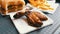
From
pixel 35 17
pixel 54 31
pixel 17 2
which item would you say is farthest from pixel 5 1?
pixel 54 31

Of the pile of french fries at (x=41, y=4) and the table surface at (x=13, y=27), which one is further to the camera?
the pile of french fries at (x=41, y=4)

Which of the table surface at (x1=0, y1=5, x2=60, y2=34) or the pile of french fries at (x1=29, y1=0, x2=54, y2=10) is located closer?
the table surface at (x1=0, y1=5, x2=60, y2=34)

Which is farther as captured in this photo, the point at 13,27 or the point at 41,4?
the point at 41,4

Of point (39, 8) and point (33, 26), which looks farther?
point (39, 8)

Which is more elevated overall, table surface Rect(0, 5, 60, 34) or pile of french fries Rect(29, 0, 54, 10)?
pile of french fries Rect(29, 0, 54, 10)

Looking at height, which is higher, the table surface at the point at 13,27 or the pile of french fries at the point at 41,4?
the pile of french fries at the point at 41,4

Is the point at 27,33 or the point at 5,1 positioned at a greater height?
the point at 5,1

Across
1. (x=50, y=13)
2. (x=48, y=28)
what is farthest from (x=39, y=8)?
(x=48, y=28)

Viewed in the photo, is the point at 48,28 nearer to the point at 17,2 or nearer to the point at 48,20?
the point at 48,20

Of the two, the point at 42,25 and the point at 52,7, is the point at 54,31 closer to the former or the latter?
the point at 42,25
